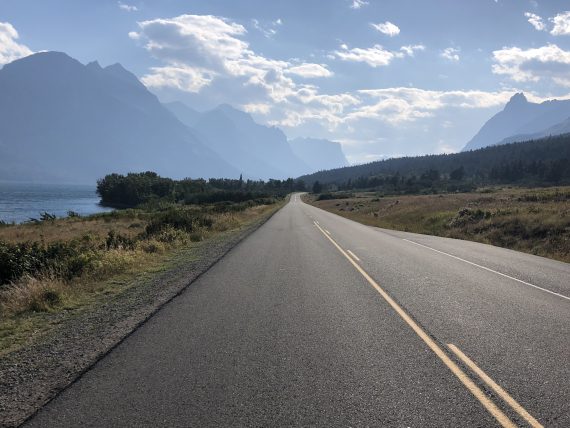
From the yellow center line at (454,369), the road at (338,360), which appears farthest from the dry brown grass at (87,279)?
the yellow center line at (454,369)

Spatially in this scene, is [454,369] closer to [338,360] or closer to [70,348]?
[338,360]

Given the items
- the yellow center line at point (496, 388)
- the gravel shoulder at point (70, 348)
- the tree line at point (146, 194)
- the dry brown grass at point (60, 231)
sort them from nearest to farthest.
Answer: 1. the yellow center line at point (496, 388)
2. the gravel shoulder at point (70, 348)
3. the dry brown grass at point (60, 231)
4. the tree line at point (146, 194)

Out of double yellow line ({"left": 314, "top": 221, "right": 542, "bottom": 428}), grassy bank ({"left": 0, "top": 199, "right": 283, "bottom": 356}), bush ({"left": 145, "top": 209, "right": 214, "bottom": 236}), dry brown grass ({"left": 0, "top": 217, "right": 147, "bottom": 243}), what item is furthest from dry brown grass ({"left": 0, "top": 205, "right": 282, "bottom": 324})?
dry brown grass ({"left": 0, "top": 217, "right": 147, "bottom": 243})

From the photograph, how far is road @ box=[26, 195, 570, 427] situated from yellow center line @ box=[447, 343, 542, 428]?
2 cm

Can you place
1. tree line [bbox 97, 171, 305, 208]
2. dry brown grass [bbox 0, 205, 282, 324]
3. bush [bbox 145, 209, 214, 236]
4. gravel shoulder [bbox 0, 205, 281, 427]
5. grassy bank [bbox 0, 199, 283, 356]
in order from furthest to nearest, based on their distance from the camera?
tree line [bbox 97, 171, 305, 208], bush [bbox 145, 209, 214, 236], dry brown grass [bbox 0, 205, 282, 324], grassy bank [bbox 0, 199, 283, 356], gravel shoulder [bbox 0, 205, 281, 427]

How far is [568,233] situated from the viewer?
19.7 m

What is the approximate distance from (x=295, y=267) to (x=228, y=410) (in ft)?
26.8

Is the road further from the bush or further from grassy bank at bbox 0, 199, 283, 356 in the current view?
the bush

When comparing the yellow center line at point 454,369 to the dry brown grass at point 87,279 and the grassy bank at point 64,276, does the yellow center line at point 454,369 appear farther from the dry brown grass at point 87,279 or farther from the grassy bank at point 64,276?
the dry brown grass at point 87,279

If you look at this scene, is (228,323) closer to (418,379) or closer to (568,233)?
(418,379)

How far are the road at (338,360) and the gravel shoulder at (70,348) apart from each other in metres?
0.23

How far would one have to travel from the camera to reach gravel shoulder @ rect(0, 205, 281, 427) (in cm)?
429

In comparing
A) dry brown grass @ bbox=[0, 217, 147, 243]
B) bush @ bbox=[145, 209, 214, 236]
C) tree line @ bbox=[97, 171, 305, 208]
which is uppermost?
tree line @ bbox=[97, 171, 305, 208]

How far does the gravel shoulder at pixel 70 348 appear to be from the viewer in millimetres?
4293
